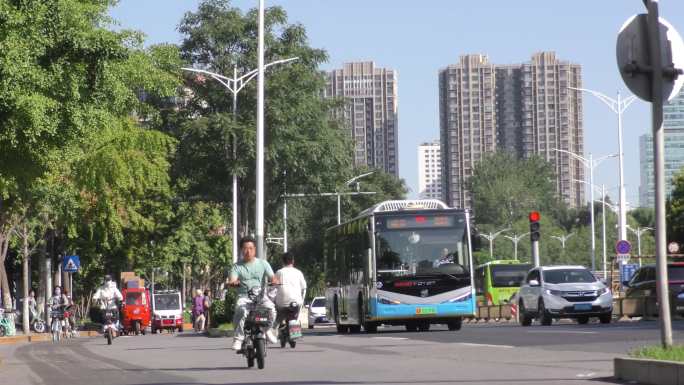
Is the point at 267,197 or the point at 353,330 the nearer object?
the point at 353,330

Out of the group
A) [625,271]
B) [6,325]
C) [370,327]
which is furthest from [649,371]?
[625,271]

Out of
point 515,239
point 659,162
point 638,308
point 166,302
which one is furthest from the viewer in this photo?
point 515,239

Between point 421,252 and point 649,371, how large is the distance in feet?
70.5

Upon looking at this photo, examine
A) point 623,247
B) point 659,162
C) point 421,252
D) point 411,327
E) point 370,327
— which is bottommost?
point 411,327

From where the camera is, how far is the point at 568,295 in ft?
124

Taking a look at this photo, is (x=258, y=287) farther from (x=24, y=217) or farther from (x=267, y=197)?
(x=267, y=197)

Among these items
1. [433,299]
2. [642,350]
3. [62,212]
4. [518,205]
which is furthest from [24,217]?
[518,205]

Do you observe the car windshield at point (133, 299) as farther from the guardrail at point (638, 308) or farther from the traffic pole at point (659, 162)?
the traffic pole at point (659, 162)

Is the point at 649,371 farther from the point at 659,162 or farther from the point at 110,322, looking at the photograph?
the point at 110,322

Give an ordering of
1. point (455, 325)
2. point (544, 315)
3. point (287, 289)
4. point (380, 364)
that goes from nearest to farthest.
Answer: point (380, 364), point (287, 289), point (455, 325), point (544, 315)

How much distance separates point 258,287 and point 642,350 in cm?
664

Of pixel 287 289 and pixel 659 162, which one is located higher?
pixel 659 162

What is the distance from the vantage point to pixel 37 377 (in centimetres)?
1850

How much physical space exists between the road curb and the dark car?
83.9 feet
